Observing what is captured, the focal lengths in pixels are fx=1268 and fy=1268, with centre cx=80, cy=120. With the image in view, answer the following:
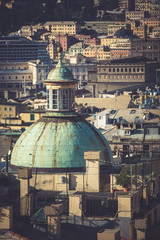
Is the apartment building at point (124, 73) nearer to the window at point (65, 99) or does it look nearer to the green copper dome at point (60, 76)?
the green copper dome at point (60, 76)

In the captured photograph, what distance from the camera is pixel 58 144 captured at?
36.3m

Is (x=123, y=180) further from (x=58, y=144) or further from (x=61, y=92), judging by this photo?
(x=61, y=92)

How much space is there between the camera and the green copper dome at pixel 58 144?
35969mm

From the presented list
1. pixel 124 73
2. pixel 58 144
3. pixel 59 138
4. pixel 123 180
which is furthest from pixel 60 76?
pixel 124 73

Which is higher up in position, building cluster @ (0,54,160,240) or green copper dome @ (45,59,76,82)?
green copper dome @ (45,59,76,82)

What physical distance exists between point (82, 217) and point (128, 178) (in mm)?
3356

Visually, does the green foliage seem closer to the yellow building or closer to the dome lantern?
the dome lantern

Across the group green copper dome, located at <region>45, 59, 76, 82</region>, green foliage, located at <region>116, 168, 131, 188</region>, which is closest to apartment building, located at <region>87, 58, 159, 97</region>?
green copper dome, located at <region>45, 59, 76, 82</region>

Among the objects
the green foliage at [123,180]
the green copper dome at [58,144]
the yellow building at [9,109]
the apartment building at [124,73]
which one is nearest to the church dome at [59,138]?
the green copper dome at [58,144]

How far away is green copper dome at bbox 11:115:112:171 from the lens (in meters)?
36.0

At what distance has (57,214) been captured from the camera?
30891 millimetres

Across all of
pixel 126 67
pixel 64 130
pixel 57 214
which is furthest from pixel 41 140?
pixel 126 67

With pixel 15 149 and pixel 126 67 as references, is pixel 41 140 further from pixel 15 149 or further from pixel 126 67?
pixel 126 67

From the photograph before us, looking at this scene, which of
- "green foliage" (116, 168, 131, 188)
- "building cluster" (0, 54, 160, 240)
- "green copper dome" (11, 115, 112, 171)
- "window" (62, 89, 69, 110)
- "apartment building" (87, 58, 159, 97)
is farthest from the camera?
"apartment building" (87, 58, 159, 97)
